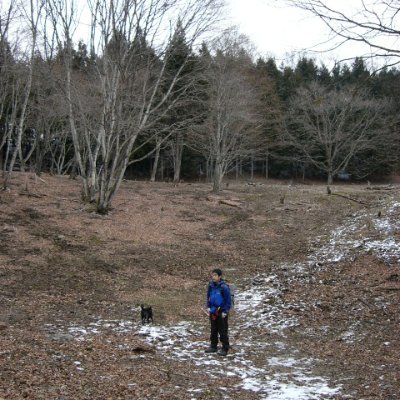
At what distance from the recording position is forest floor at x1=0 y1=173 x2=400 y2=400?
657 centimetres

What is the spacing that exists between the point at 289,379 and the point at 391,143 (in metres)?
38.5

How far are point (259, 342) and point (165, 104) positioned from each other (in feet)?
74.2

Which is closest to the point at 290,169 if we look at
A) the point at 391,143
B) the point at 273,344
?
the point at 391,143

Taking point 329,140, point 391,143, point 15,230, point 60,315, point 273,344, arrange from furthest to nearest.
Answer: point 391,143
point 329,140
point 15,230
point 60,315
point 273,344

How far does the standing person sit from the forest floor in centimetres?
34

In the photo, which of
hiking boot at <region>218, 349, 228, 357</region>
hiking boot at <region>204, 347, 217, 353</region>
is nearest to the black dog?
hiking boot at <region>204, 347, 217, 353</region>

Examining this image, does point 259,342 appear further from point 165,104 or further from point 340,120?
point 340,120

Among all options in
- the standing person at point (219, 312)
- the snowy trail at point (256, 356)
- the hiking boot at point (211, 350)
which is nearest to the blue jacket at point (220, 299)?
the standing person at point (219, 312)

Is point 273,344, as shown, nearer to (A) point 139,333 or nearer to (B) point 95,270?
→ (A) point 139,333

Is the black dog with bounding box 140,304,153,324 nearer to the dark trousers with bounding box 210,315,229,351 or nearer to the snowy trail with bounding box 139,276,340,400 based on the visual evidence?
the snowy trail with bounding box 139,276,340,400

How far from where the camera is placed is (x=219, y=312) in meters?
8.22

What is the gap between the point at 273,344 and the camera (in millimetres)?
8828

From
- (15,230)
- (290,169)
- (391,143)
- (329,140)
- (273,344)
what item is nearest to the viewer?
(273,344)

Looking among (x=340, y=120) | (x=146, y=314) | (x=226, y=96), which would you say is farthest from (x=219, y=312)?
(x=340, y=120)
